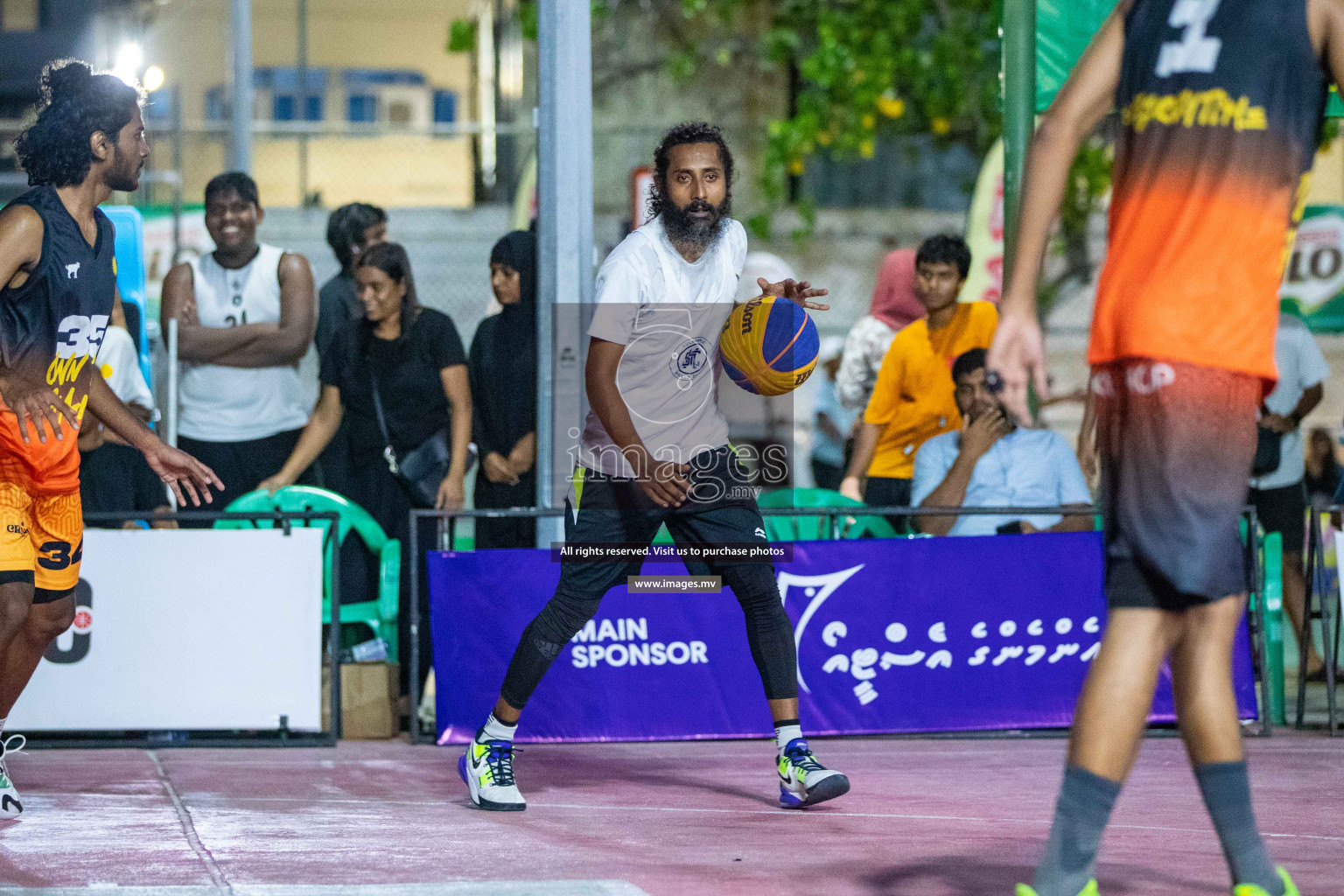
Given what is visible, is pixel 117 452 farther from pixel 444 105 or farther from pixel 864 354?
pixel 444 105

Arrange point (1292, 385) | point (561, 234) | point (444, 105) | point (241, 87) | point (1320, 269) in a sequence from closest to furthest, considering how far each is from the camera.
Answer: point (561, 234) → point (1292, 385) → point (241, 87) → point (1320, 269) → point (444, 105)

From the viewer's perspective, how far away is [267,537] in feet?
24.2

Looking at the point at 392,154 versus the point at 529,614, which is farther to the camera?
the point at 392,154

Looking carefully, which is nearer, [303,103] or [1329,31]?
[1329,31]

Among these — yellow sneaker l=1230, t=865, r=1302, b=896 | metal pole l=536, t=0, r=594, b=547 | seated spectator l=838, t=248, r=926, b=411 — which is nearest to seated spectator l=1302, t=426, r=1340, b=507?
seated spectator l=838, t=248, r=926, b=411

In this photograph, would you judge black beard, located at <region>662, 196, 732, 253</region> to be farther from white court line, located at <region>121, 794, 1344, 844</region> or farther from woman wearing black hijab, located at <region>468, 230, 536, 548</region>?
woman wearing black hijab, located at <region>468, 230, 536, 548</region>

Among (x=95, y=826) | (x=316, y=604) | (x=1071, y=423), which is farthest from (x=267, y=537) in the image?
(x=1071, y=423)

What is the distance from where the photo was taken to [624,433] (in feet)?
18.3

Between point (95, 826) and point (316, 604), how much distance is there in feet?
6.73

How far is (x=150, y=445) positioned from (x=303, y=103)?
1619 centimetres

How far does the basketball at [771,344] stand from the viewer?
5.81 m

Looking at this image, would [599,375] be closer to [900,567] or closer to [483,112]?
[900,567]

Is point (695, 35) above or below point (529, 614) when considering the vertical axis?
above

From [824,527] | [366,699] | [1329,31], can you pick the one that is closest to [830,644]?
[824,527]
